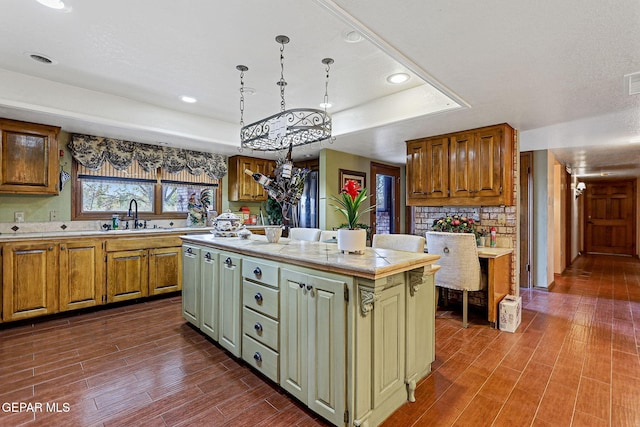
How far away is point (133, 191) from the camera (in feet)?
14.9

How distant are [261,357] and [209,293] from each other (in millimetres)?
890

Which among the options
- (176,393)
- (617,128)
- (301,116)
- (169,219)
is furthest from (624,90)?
(169,219)

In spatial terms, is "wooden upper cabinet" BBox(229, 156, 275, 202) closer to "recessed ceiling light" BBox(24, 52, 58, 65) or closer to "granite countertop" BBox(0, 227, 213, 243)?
"granite countertop" BBox(0, 227, 213, 243)

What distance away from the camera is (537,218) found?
15.9 feet

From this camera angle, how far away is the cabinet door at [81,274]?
3.44m

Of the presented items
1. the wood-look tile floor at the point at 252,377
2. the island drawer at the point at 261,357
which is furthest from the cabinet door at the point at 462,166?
the island drawer at the point at 261,357

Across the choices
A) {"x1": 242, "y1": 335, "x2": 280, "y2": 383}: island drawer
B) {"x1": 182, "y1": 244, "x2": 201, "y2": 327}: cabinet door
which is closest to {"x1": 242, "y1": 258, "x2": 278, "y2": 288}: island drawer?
{"x1": 242, "y1": 335, "x2": 280, "y2": 383}: island drawer

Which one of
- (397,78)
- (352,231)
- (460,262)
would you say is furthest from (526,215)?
(352,231)

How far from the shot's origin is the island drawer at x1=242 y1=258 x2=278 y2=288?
2.04m

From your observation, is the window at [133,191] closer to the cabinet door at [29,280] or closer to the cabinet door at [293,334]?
the cabinet door at [29,280]

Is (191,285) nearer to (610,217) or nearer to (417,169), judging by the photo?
(417,169)

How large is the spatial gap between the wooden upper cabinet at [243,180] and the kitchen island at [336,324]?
3.04 meters

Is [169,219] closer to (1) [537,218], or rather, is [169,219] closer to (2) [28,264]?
(2) [28,264]

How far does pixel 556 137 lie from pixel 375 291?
4071 mm
